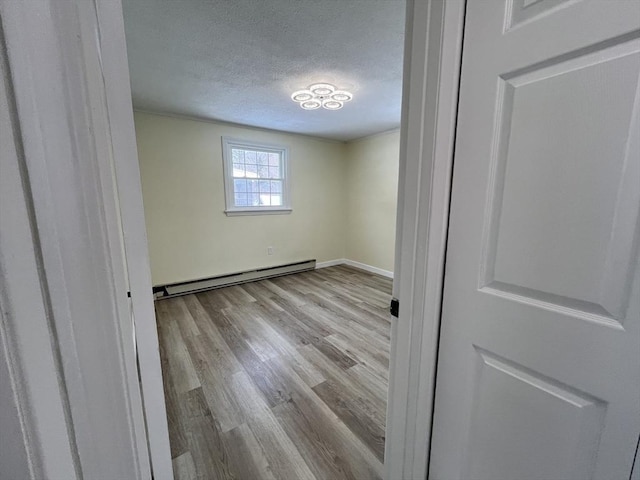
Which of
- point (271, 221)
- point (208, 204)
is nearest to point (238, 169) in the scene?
point (208, 204)

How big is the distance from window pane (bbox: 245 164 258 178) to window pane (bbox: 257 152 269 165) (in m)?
0.12

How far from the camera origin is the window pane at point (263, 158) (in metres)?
4.16

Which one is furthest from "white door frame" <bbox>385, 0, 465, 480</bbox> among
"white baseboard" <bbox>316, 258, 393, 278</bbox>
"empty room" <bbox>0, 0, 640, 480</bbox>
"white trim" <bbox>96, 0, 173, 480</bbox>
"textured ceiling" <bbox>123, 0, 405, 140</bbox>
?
"white baseboard" <bbox>316, 258, 393, 278</bbox>

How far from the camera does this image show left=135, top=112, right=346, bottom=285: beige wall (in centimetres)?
333

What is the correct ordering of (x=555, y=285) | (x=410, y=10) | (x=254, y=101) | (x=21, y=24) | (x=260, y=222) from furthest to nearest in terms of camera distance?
(x=260, y=222)
(x=254, y=101)
(x=410, y=10)
(x=555, y=285)
(x=21, y=24)

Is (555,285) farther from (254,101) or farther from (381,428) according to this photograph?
(254,101)

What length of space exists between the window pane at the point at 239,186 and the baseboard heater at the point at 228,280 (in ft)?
4.10

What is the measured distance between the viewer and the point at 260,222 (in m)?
4.21

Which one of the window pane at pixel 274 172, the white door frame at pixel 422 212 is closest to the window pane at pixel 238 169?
the window pane at pixel 274 172

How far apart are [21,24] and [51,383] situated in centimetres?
36

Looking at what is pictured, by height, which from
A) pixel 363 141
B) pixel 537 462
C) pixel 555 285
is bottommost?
pixel 537 462

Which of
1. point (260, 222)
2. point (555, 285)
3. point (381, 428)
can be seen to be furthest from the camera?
point (260, 222)

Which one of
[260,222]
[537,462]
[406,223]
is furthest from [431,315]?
[260,222]

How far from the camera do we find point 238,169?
3.98 meters
